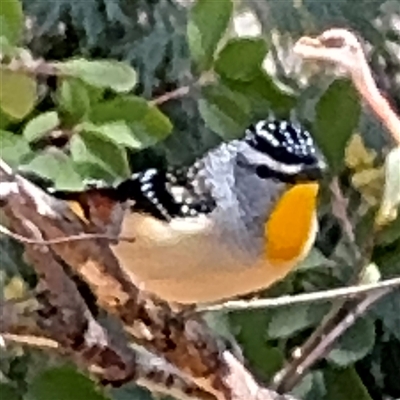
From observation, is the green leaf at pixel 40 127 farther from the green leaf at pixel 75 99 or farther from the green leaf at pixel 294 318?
the green leaf at pixel 294 318

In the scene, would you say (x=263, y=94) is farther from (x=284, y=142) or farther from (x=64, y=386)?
(x=64, y=386)

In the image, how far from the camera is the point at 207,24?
0.42 m

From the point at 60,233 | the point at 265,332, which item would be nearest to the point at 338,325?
the point at 265,332

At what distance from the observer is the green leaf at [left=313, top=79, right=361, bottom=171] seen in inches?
16.6

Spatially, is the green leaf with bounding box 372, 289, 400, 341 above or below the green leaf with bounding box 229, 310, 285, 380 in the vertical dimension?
above

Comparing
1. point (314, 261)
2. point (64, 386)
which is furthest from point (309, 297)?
point (64, 386)

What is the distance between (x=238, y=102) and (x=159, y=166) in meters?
0.06

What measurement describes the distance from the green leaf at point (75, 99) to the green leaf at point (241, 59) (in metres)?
0.07

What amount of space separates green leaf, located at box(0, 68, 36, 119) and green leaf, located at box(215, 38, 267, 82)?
9cm

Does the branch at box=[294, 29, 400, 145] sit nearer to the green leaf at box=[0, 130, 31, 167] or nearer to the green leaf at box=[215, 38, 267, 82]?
the green leaf at box=[215, 38, 267, 82]

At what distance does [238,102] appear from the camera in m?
0.43

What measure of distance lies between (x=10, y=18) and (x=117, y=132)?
0.25 feet

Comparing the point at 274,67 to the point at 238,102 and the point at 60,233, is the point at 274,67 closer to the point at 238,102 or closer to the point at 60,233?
the point at 238,102

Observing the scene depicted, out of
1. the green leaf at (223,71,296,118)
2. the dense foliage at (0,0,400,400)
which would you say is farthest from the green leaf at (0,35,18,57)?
the green leaf at (223,71,296,118)
